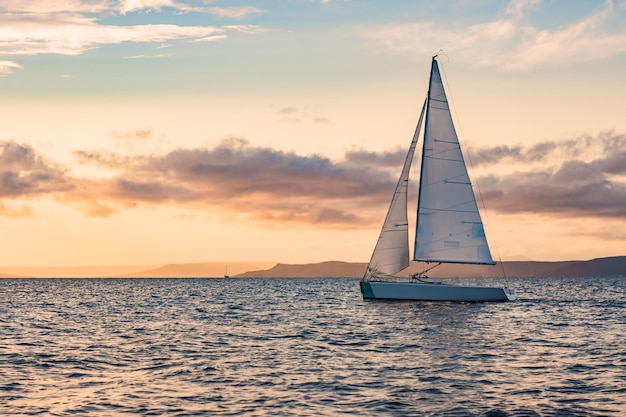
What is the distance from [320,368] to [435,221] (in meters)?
35.3

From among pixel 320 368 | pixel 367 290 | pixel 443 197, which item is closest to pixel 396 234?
pixel 443 197

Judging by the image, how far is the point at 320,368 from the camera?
29766 mm

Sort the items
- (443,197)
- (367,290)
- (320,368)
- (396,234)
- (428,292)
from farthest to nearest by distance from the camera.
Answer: (367,290)
(396,234)
(443,197)
(428,292)
(320,368)

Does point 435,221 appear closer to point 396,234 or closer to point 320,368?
point 396,234

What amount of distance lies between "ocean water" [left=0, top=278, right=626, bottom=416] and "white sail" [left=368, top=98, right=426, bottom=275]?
10686 millimetres

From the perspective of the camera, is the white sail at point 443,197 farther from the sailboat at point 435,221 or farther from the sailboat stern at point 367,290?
the sailboat stern at point 367,290

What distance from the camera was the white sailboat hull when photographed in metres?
61.6

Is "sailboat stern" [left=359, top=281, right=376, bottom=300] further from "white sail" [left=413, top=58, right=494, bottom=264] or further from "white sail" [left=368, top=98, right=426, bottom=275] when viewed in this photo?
"white sail" [left=413, top=58, right=494, bottom=264]

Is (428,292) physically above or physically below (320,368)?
above

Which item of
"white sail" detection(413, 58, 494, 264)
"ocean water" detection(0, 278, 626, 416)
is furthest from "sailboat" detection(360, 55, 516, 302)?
"ocean water" detection(0, 278, 626, 416)

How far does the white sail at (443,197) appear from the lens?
62375 millimetres

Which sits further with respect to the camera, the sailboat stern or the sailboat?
the sailboat stern

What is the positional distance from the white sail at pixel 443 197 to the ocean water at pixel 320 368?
33.9 ft

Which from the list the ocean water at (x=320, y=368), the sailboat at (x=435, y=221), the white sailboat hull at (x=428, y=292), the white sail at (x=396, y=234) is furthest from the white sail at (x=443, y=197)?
the ocean water at (x=320, y=368)
